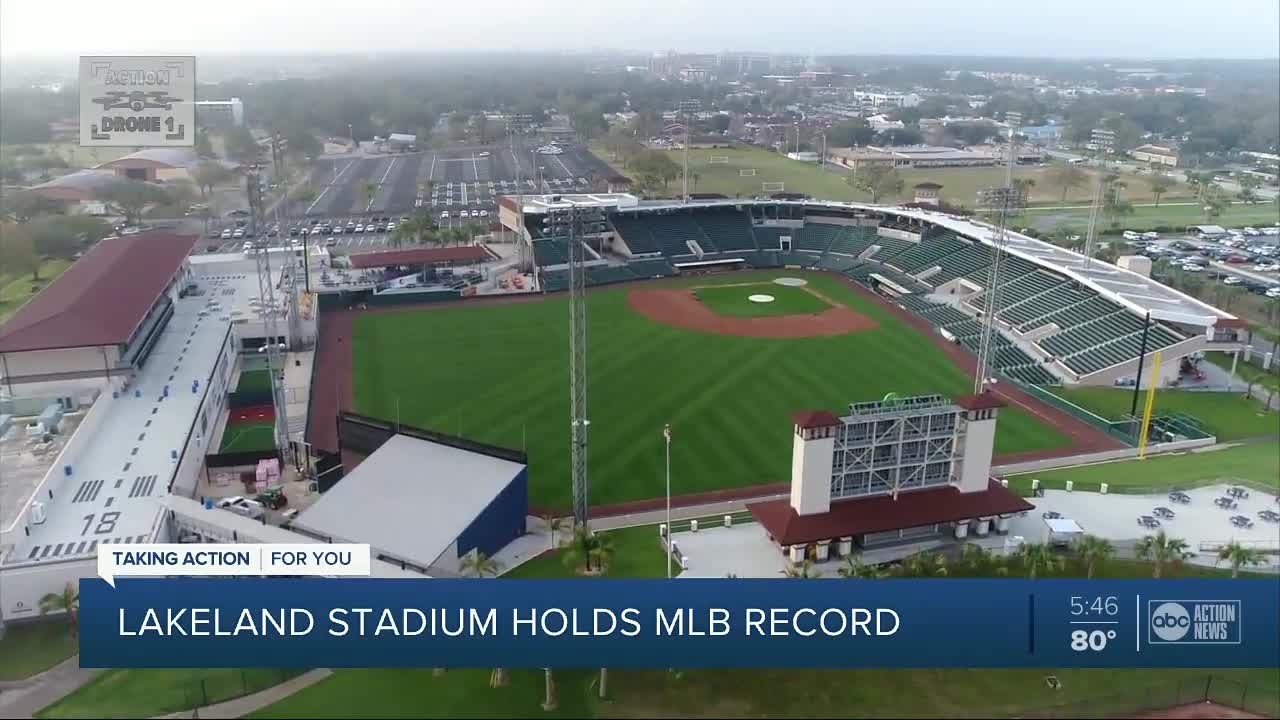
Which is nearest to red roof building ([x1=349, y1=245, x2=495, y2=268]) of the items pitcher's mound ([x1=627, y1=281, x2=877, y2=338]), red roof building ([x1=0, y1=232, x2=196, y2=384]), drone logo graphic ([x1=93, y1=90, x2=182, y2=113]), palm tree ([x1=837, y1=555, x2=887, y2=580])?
pitcher's mound ([x1=627, y1=281, x2=877, y2=338])

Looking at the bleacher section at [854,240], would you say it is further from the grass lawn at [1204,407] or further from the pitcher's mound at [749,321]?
the grass lawn at [1204,407]

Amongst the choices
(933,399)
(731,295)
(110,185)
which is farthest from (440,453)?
(110,185)

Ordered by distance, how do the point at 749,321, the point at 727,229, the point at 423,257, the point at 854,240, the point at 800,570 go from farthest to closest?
the point at 727,229, the point at 854,240, the point at 423,257, the point at 749,321, the point at 800,570

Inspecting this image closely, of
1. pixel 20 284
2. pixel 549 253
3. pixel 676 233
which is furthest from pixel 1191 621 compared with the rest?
pixel 20 284

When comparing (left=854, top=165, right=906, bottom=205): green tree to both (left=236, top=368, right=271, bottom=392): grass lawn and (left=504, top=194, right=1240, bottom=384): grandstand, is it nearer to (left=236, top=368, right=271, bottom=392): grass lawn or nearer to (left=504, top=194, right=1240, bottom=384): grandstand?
(left=504, top=194, right=1240, bottom=384): grandstand

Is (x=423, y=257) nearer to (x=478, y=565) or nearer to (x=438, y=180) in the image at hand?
(x=438, y=180)

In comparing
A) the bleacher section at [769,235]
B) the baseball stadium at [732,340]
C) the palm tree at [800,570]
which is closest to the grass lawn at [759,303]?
the baseball stadium at [732,340]

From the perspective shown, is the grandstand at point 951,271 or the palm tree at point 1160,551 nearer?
the palm tree at point 1160,551
